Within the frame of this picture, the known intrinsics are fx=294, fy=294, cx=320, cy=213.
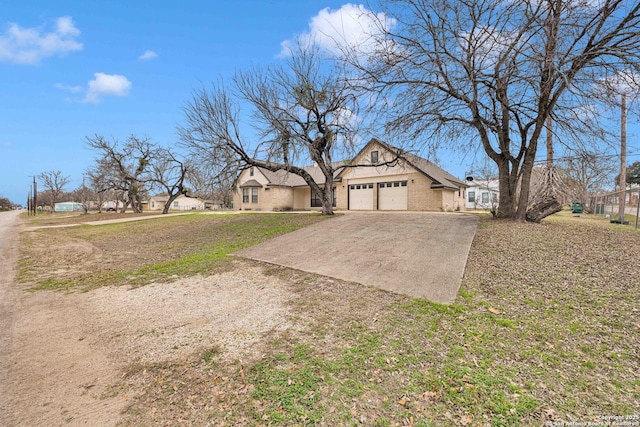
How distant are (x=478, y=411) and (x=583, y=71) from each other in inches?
417

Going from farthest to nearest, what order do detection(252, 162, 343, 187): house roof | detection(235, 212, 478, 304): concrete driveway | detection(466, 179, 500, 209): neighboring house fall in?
detection(466, 179, 500, 209): neighboring house, detection(252, 162, 343, 187): house roof, detection(235, 212, 478, 304): concrete driveway

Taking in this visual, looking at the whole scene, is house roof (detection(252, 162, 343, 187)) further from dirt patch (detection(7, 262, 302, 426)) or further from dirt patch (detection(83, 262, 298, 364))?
dirt patch (detection(7, 262, 302, 426))

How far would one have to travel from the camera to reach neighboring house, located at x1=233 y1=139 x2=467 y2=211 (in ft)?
68.2

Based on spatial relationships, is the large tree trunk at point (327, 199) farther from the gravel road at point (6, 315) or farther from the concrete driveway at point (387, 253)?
the gravel road at point (6, 315)

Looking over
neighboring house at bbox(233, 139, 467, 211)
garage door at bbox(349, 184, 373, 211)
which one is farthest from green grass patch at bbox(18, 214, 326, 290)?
garage door at bbox(349, 184, 373, 211)

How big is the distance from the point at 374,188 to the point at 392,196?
5.18ft

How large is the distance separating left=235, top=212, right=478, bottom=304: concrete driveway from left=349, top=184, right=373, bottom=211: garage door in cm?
1128

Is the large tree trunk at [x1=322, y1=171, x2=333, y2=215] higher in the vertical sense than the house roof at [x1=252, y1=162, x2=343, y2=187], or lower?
lower

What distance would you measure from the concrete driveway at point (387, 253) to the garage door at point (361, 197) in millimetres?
11280

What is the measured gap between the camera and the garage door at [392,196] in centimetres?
2195

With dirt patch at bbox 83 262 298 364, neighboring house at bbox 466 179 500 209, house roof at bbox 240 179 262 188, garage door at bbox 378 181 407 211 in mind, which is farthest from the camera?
neighboring house at bbox 466 179 500 209

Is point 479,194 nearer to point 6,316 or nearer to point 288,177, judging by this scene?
Result: point 288,177

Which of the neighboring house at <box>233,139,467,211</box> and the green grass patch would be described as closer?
the green grass patch

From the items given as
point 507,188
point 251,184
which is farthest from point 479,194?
point 251,184
